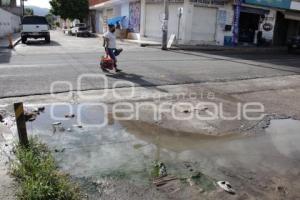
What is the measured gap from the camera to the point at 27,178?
4.17m

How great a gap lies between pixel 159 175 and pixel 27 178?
1728 millimetres

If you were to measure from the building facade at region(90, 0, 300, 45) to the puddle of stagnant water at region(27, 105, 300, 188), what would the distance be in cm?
1994

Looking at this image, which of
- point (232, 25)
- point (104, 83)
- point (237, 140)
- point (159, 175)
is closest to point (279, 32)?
point (232, 25)

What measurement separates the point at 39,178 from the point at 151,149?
2121 millimetres

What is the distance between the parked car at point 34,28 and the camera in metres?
25.8

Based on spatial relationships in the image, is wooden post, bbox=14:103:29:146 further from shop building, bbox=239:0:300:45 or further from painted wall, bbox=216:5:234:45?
shop building, bbox=239:0:300:45

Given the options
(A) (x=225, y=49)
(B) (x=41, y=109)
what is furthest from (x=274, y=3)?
(B) (x=41, y=109)

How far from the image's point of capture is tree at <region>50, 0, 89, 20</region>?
2041 inches

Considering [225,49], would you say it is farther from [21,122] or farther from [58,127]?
[21,122]

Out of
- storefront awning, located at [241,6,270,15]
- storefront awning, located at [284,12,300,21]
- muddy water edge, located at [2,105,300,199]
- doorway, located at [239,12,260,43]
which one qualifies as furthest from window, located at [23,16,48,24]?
muddy water edge, located at [2,105,300,199]

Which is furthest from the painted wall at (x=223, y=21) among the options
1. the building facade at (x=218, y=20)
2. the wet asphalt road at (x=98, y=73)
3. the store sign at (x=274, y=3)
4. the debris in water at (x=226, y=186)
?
the debris in water at (x=226, y=186)

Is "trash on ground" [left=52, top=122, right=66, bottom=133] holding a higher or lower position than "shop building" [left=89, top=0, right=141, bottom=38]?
lower

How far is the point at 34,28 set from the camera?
25953 millimetres

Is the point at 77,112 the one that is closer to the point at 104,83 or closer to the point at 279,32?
the point at 104,83
